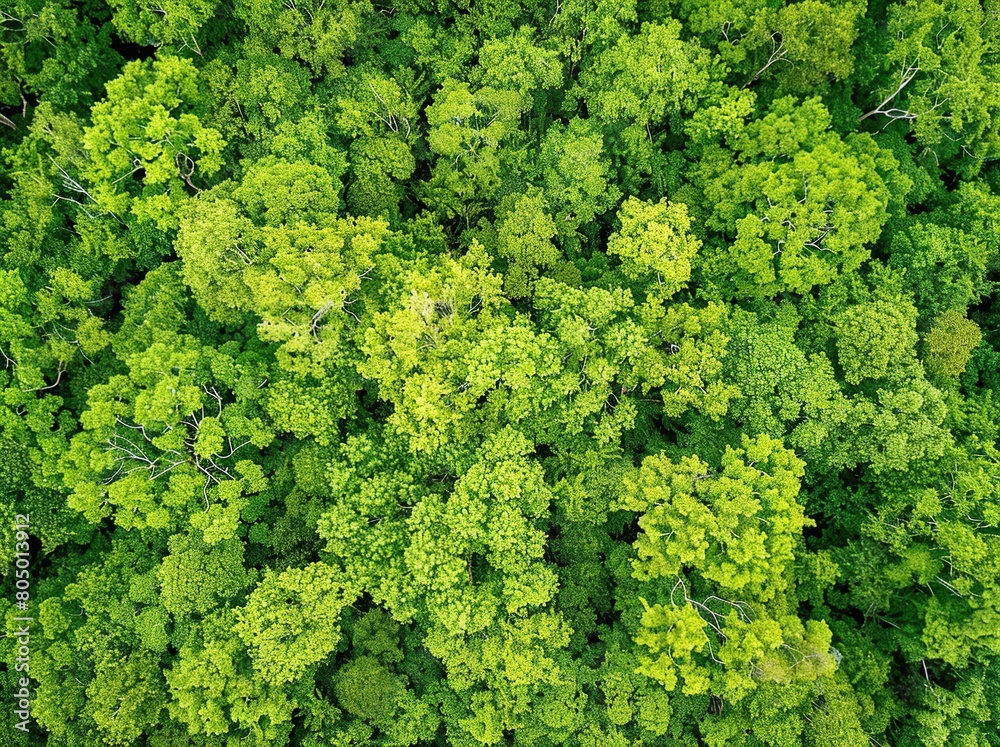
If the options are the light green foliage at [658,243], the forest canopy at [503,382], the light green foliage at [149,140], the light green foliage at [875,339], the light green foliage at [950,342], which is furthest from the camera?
the light green foliage at [658,243]

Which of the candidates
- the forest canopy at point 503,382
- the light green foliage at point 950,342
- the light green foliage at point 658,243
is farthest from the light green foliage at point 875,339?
the light green foliage at point 658,243

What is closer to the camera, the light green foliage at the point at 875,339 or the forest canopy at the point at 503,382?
the forest canopy at the point at 503,382

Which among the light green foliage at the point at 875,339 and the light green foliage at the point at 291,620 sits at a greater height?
the light green foliage at the point at 875,339

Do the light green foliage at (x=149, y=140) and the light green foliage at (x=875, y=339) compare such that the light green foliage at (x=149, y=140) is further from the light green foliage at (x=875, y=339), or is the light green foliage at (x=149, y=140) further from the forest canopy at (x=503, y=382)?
the light green foliage at (x=875, y=339)

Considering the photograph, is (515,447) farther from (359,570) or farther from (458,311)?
(359,570)

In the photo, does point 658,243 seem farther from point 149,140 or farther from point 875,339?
point 149,140

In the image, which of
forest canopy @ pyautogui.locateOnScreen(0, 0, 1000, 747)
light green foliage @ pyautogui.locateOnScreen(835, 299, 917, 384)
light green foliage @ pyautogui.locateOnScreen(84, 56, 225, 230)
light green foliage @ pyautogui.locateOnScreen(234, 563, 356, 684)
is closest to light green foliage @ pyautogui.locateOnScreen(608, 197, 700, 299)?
forest canopy @ pyautogui.locateOnScreen(0, 0, 1000, 747)

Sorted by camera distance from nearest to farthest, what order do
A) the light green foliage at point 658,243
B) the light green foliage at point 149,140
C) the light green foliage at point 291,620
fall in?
the light green foliage at point 291,620, the light green foliage at point 149,140, the light green foliage at point 658,243

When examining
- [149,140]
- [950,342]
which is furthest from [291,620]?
[950,342]
